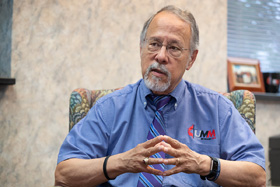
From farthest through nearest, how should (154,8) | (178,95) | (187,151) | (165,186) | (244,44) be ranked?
1. (244,44)
2. (154,8)
3. (178,95)
4. (165,186)
5. (187,151)

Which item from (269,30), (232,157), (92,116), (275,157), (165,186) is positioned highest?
(269,30)

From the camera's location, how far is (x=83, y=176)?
1414 mm

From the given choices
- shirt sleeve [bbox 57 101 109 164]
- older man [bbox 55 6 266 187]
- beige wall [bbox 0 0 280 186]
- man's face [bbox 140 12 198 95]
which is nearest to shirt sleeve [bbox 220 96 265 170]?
older man [bbox 55 6 266 187]

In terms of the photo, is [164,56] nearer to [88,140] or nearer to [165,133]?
[165,133]

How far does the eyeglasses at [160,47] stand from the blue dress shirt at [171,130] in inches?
6.6

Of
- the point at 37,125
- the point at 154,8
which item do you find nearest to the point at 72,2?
the point at 154,8

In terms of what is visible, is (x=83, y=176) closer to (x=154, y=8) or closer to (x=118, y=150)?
(x=118, y=150)

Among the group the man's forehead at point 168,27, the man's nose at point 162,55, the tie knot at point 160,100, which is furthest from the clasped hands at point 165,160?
the man's forehead at point 168,27

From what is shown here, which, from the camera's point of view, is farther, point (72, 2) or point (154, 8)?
point (154, 8)

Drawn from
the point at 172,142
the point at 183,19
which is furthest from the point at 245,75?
the point at 172,142

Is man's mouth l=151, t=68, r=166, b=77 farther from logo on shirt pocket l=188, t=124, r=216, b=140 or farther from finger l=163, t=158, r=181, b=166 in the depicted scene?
finger l=163, t=158, r=181, b=166

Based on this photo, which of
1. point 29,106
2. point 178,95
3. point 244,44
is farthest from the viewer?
point 244,44

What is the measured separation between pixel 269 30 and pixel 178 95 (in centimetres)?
214

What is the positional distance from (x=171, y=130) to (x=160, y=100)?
159mm
